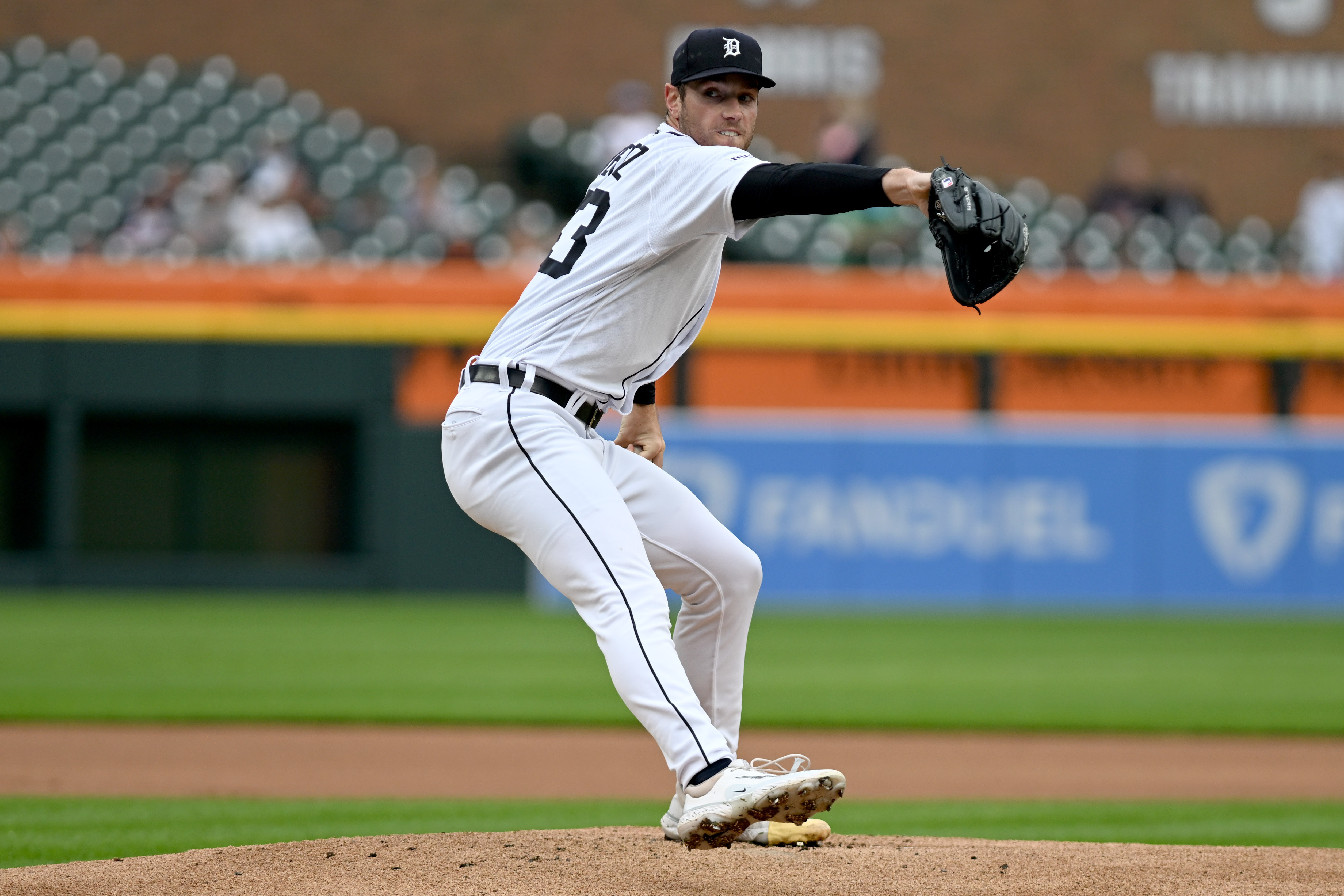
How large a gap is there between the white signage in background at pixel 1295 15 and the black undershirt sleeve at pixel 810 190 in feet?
50.2

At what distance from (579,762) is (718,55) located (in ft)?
11.3

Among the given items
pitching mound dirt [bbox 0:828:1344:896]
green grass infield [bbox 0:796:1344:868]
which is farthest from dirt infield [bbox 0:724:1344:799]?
pitching mound dirt [bbox 0:828:1344:896]

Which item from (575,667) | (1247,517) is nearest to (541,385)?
(575,667)

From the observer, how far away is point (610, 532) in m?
3.46

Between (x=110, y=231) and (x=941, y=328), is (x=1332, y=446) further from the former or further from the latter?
(x=110, y=231)

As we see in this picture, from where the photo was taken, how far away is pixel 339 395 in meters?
12.0

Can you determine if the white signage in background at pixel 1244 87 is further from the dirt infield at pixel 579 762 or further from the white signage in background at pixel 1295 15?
the dirt infield at pixel 579 762

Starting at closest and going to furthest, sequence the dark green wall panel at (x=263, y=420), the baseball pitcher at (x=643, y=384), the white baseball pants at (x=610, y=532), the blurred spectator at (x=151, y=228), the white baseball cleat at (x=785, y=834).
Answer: the baseball pitcher at (x=643, y=384), the white baseball pants at (x=610, y=532), the white baseball cleat at (x=785, y=834), the dark green wall panel at (x=263, y=420), the blurred spectator at (x=151, y=228)

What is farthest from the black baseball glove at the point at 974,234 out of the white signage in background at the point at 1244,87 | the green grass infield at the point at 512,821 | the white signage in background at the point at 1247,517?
the white signage in background at the point at 1244,87

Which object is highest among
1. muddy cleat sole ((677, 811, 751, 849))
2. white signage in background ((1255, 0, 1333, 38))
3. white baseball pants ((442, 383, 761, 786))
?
white signage in background ((1255, 0, 1333, 38))

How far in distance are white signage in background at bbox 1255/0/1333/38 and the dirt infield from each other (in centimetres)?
1177

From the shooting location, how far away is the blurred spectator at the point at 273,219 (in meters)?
12.4

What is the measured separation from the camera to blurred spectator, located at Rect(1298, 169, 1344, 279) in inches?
552

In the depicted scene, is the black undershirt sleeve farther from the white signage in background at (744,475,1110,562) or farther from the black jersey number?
the white signage in background at (744,475,1110,562)
